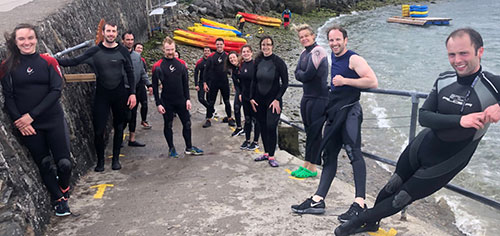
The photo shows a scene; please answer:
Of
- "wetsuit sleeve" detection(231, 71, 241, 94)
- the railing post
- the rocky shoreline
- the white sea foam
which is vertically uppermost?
the railing post

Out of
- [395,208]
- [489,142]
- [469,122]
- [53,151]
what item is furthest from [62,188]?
[489,142]

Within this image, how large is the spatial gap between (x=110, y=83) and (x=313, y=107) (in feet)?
10.2

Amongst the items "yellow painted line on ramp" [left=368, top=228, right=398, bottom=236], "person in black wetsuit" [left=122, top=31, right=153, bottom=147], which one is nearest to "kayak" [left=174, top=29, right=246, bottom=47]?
"person in black wetsuit" [left=122, top=31, right=153, bottom=147]

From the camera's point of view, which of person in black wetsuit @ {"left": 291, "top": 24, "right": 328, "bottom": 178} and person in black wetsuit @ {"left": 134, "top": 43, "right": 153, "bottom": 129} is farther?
person in black wetsuit @ {"left": 134, "top": 43, "right": 153, "bottom": 129}

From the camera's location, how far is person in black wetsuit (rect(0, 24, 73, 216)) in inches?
163

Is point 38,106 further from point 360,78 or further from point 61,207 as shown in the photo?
point 360,78

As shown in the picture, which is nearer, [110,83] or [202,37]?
[110,83]

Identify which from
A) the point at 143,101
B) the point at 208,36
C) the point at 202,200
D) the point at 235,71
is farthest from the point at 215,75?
the point at 208,36

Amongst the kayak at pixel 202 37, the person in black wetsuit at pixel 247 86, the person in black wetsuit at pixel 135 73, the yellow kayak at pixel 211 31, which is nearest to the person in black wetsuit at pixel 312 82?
the person in black wetsuit at pixel 247 86

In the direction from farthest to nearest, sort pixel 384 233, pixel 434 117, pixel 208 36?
pixel 208 36, pixel 384 233, pixel 434 117

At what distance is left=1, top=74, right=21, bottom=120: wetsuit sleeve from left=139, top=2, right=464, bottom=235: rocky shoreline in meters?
7.46

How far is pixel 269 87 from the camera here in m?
6.25

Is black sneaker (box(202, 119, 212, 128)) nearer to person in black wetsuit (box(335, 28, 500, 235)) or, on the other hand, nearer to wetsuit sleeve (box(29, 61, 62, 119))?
wetsuit sleeve (box(29, 61, 62, 119))

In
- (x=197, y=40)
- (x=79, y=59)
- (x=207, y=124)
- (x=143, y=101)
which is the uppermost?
(x=79, y=59)
